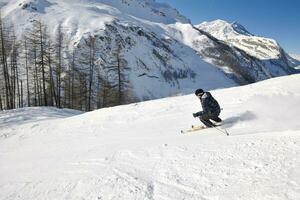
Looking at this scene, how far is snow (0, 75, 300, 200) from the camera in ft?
25.9

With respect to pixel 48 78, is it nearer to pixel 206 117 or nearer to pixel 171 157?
pixel 206 117

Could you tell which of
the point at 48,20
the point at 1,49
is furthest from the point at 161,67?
the point at 1,49

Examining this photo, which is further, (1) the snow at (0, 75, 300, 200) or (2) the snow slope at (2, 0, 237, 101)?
(2) the snow slope at (2, 0, 237, 101)

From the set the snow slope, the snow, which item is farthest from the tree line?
the snow slope

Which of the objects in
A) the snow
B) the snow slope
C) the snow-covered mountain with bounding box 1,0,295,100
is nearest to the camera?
the snow

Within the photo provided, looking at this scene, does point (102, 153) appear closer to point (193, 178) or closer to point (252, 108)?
point (193, 178)

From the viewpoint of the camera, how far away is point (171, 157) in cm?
1021

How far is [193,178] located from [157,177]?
1089mm

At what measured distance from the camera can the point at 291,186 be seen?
279 inches

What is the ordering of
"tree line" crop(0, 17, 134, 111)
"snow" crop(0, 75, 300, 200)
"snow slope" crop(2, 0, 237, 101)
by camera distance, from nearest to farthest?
"snow" crop(0, 75, 300, 200), "tree line" crop(0, 17, 134, 111), "snow slope" crop(2, 0, 237, 101)

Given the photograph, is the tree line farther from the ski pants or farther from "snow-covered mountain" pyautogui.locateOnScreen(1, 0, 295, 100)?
"snow-covered mountain" pyautogui.locateOnScreen(1, 0, 295, 100)

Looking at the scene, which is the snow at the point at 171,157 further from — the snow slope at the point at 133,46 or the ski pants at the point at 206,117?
the snow slope at the point at 133,46

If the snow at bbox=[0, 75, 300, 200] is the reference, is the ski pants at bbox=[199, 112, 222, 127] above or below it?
above

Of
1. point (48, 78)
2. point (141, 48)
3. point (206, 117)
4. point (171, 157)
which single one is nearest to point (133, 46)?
point (141, 48)
